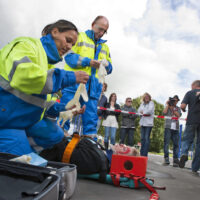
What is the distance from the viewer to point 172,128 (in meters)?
5.59

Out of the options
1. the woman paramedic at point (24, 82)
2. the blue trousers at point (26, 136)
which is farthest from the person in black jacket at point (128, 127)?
the woman paramedic at point (24, 82)

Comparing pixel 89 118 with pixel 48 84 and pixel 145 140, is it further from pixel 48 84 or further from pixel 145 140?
pixel 145 140

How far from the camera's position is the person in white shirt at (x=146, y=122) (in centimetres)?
548

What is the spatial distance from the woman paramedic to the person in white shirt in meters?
4.15

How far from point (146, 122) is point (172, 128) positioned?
648 mm

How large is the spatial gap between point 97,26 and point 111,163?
6.92 ft

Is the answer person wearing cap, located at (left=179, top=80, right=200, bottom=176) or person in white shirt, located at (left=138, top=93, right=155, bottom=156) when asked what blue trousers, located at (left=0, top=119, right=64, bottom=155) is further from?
person in white shirt, located at (left=138, top=93, right=155, bottom=156)

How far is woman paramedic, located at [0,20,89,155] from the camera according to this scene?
1444 millimetres

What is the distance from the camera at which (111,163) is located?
2.40m

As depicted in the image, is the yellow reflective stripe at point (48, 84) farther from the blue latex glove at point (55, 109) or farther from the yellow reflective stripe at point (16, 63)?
the blue latex glove at point (55, 109)

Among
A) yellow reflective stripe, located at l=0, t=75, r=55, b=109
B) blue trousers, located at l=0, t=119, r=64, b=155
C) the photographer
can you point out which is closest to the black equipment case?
blue trousers, located at l=0, t=119, r=64, b=155

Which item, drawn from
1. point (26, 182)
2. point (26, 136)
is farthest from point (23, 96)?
point (26, 182)

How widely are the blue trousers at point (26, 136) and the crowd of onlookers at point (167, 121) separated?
9.71 ft

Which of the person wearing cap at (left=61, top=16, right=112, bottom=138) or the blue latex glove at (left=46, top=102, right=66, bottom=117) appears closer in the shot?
the blue latex glove at (left=46, top=102, right=66, bottom=117)
